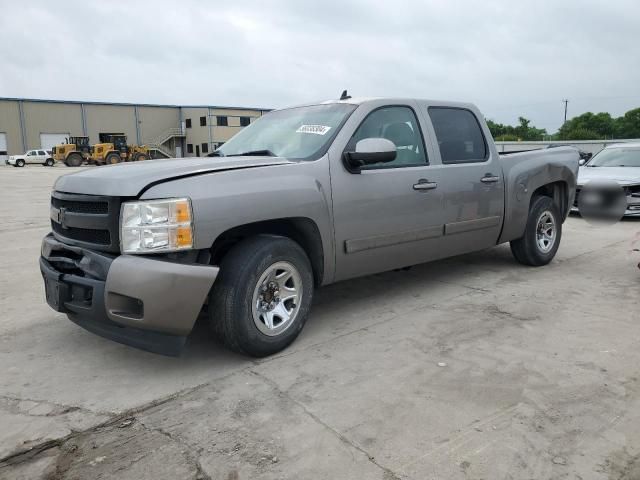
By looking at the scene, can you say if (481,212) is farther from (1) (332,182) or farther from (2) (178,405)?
(2) (178,405)

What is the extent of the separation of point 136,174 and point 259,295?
3.64ft

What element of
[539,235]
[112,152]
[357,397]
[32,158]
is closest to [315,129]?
[357,397]

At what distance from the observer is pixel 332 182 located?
154 inches

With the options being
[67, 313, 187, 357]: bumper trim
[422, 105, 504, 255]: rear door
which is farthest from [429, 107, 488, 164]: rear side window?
[67, 313, 187, 357]: bumper trim

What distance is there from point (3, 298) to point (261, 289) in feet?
10.4

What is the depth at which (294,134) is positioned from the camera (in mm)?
4352

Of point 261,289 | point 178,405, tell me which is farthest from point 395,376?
point 178,405

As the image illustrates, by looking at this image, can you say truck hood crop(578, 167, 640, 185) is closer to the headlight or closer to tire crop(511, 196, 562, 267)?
tire crop(511, 196, 562, 267)

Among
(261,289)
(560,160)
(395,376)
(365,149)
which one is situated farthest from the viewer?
(560,160)

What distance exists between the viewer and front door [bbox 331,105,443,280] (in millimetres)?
4016

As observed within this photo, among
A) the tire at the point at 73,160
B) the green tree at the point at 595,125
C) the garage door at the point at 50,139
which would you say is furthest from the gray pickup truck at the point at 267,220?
the green tree at the point at 595,125

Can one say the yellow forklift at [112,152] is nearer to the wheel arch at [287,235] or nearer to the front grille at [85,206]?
the front grille at [85,206]

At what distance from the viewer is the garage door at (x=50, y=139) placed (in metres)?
57.8

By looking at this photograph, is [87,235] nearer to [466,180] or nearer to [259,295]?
[259,295]
